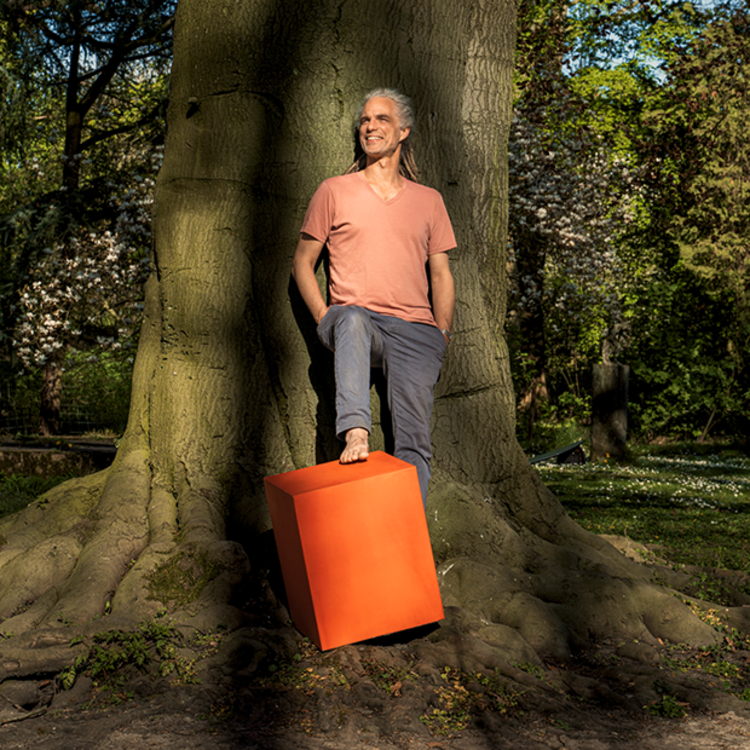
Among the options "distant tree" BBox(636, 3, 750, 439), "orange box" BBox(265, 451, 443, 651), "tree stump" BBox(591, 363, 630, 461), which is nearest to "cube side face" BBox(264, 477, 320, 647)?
"orange box" BBox(265, 451, 443, 651)

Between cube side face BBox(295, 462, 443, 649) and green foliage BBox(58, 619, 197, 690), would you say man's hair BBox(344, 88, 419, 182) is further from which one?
green foliage BBox(58, 619, 197, 690)

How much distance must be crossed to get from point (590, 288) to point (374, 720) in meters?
13.6

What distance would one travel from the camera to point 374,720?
9.14 feet

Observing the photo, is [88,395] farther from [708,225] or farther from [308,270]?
[708,225]

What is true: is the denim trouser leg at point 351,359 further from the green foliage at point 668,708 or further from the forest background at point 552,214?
the forest background at point 552,214

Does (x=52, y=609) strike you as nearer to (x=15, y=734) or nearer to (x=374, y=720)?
(x=15, y=734)

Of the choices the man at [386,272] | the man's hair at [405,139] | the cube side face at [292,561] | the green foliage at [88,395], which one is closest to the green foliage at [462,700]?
the cube side face at [292,561]

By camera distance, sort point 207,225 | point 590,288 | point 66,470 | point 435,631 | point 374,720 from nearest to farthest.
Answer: point 374,720 → point 435,631 → point 207,225 → point 66,470 → point 590,288

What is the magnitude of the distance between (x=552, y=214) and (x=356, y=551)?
10927mm

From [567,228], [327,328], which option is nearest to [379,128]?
[327,328]

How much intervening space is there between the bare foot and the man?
35cm

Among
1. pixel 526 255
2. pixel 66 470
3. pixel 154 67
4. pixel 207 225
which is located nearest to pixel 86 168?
pixel 154 67

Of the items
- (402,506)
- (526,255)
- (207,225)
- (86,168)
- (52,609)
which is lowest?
(52,609)

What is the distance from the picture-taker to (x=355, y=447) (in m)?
3.33
